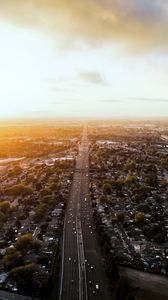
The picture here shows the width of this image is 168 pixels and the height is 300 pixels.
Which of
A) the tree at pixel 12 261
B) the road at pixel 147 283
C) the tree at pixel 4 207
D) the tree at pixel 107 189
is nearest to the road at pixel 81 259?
the road at pixel 147 283

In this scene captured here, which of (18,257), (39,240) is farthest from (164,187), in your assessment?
(18,257)

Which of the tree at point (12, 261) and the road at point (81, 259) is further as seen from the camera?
the tree at point (12, 261)

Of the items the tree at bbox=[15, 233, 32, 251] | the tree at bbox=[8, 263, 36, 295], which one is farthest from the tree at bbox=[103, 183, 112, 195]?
the tree at bbox=[8, 263, 36, 295]

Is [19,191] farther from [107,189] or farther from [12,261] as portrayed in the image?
[12,261]

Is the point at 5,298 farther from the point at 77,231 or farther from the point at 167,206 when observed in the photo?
the point at 167,206

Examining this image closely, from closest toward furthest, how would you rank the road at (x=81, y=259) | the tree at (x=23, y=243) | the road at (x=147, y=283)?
1. the road at (x=147, y=283)
2. the road at (x=81, y=259)
3. the tree at (x=23, y=243)

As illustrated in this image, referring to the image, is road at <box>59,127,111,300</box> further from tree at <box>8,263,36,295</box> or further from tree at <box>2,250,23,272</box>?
tree at <box>2,250,23,272</box>

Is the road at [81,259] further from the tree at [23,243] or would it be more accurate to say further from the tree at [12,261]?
the tree at [12,261]

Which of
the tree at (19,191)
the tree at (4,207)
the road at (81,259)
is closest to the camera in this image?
the road at (81,259)

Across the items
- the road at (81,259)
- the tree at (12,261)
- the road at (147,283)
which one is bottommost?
the road at (147,283)
